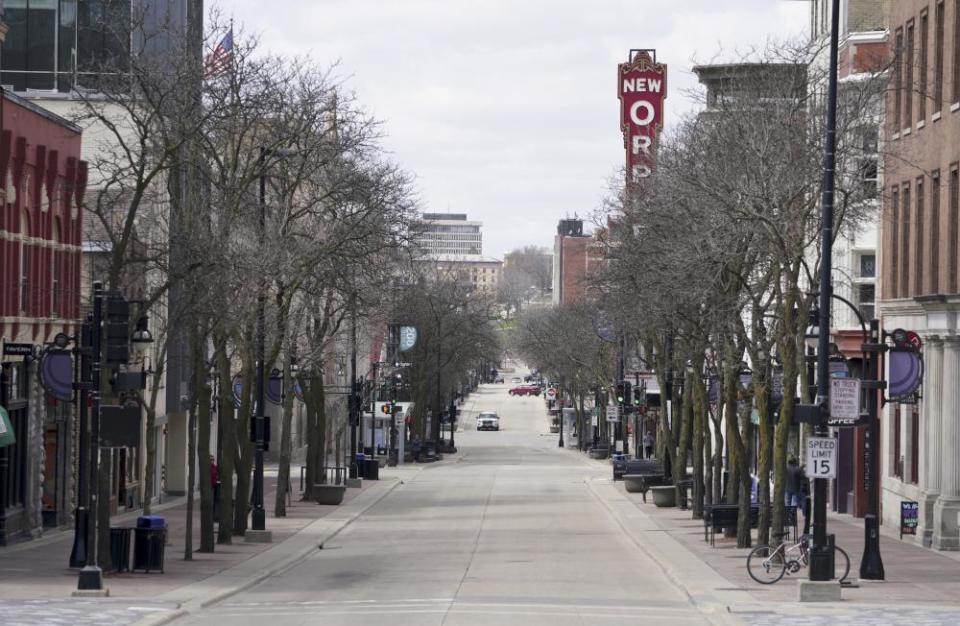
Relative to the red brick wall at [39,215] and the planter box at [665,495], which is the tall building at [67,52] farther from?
the planter box at [665,495]

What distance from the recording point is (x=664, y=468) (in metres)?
63.3

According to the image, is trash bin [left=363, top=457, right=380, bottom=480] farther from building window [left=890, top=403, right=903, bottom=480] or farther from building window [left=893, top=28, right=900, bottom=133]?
building window [left=893, top=28, right=900, bottom=133]

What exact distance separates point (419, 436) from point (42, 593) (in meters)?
77.8

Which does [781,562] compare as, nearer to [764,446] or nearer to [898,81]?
[764,446]

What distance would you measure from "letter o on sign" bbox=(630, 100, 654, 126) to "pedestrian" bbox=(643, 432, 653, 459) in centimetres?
1866

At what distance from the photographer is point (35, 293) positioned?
3950cm

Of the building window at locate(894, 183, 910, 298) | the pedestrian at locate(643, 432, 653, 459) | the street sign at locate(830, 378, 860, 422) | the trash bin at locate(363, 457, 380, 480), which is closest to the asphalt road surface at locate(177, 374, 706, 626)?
the street sign at locate(830, 378, 860, 422)

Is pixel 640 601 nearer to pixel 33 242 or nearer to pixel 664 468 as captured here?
pixel 33 242

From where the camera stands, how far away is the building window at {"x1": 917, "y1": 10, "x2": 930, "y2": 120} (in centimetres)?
3944

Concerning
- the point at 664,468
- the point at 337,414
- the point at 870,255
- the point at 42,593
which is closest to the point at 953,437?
the point at 870,255

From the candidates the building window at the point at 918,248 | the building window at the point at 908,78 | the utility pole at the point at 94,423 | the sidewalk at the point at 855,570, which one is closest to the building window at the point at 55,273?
the utility pole at the point at 94,423

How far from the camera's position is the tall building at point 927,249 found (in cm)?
3725

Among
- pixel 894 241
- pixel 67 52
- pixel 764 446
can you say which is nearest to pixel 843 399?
pixel 764 446

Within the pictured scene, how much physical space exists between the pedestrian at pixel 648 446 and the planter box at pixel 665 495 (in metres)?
40.4
